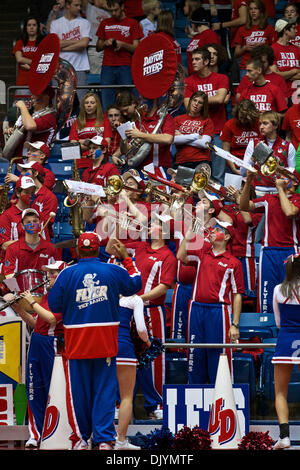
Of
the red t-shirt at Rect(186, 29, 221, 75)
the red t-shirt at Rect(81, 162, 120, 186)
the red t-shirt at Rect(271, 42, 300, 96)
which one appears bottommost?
the red t-shirt at Rect(81, 162, 120, 186)

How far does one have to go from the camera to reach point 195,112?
440 inches

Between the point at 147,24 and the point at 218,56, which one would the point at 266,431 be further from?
the point at 147,24

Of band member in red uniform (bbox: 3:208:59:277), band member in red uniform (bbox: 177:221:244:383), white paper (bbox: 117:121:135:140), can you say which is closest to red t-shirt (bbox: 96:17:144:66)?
white paper (bbox: 117:121:135:140)

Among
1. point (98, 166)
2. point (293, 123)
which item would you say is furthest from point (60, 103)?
point (293, 123)

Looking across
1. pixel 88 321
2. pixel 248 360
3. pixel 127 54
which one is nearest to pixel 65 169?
pixel 127 54

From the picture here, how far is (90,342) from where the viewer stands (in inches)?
289

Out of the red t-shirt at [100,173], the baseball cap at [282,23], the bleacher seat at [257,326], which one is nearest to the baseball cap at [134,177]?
the red t-shirt at [100,173]

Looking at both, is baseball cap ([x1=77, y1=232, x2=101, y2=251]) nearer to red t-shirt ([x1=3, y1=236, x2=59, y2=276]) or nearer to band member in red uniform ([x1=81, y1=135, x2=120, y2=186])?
red t-shirt ([x1=3, y1=236, x2=59, y2=276])

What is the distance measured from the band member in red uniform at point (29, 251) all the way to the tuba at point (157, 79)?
1.83 meters

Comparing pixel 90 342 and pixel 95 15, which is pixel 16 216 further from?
pixel 95 15

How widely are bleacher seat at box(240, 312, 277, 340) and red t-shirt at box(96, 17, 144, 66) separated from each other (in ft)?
15.1

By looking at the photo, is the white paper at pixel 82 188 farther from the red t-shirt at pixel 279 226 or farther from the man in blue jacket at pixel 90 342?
the red t-shirt at pixel 279 226

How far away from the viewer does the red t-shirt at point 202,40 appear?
1279 centimetres

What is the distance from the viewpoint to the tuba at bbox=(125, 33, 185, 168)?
11.0 meters
